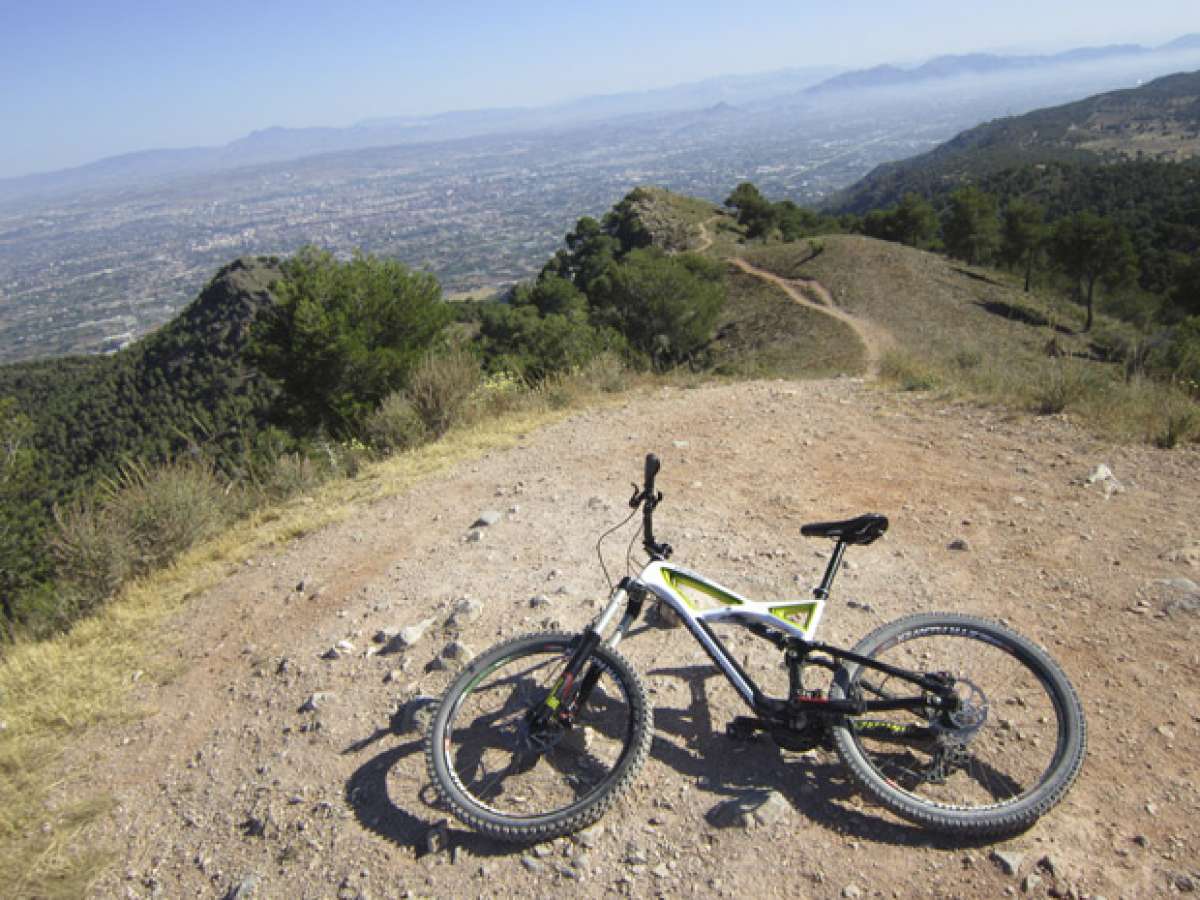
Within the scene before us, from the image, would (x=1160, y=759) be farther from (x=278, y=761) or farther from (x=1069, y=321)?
(x=1069, y=321)

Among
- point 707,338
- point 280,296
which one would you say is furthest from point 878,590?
point 707,338

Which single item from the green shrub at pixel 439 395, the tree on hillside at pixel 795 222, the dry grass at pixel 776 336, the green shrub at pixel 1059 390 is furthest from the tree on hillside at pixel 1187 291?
the green shrub at pixel 439 395

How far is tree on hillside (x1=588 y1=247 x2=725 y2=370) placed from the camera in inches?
1125

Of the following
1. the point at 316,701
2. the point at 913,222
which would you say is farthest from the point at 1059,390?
the point at 913,222

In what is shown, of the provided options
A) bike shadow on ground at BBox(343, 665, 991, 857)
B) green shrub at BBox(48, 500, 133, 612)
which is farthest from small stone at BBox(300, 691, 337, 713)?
green shrub at BBox(48, 500, 133, 612)

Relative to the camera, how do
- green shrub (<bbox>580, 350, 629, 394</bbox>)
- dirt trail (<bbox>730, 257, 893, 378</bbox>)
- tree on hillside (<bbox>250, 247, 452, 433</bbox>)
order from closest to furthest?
green shrub (<bbox>580, 350, 629, 394</bbox>) → tree on hillside (<bbox>250, 247, 452, 433</bbox>) → dirt trail (<bbox>730, 257, 893, 378</bbox>)

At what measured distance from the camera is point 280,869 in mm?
2619

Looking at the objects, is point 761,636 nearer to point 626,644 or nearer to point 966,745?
point 966,745

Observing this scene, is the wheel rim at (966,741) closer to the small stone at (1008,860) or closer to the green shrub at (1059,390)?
the small stone at (1008,860)

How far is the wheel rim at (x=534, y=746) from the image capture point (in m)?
2.66

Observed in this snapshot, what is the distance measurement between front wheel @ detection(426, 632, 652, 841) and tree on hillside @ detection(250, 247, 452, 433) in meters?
12.8

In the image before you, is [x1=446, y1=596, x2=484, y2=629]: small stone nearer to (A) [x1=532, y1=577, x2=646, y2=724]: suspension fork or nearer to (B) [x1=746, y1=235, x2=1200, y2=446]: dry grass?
(A) [x1=532, y1=577, x2=646, y2=724]: suspension fork

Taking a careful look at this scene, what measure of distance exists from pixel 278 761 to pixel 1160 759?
379cm

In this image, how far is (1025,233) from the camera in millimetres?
38281
